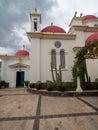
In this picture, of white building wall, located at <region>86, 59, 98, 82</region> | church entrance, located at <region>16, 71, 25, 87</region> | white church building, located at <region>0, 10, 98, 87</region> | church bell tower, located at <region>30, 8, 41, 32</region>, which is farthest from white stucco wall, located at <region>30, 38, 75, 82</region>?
church entrance, located at <region>16, 71, 25, 87</region>

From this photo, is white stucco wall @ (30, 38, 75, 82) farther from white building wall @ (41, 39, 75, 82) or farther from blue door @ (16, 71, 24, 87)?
blue door @ (16, 71, 24, 87)

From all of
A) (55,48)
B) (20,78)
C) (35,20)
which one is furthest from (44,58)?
(20,78)

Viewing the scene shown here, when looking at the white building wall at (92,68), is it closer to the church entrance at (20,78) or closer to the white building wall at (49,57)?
the white building wall at (49,57)

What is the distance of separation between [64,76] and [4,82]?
32.3 feet

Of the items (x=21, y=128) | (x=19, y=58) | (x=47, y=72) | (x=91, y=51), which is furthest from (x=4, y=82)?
(x=21, y=128)

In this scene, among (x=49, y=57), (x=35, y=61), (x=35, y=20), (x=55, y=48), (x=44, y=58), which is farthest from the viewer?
(x=35, y=20)

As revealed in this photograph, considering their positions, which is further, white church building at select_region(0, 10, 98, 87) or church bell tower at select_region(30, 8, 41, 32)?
church bell tower at select_region(30, 8, 41, 32)

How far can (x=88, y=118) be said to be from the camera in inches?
187

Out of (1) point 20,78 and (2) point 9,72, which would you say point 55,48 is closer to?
(1) point 20,78

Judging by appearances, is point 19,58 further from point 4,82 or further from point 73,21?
point 73,21

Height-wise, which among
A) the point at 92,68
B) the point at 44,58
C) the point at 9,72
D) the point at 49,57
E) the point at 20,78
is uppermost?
the point at 49,57

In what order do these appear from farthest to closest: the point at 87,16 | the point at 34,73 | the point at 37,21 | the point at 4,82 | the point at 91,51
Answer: the point at 87,16
the point at 4,82
the point at 37,21
the point at 34,73
the point at 91,51

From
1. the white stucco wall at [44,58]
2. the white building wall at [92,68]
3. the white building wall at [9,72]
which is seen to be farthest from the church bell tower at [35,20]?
the white building wall at [92,68]

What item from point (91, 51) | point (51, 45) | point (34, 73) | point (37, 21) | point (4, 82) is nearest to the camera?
point (91, 51)
